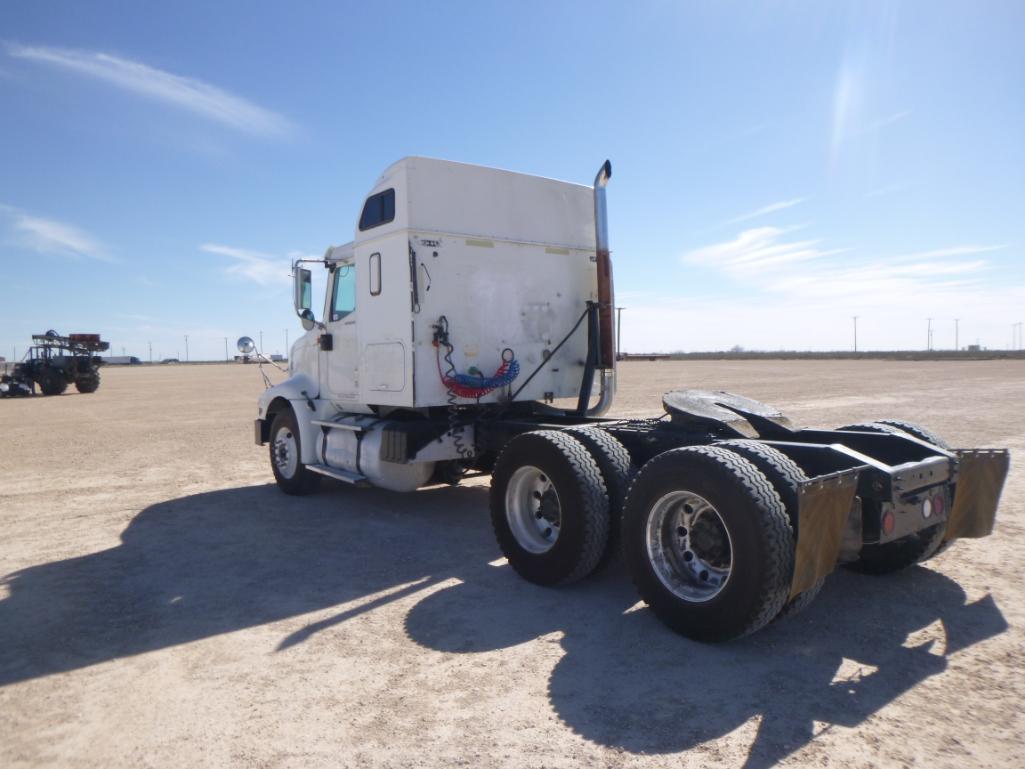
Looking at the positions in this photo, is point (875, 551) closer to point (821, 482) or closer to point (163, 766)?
point (821, 482)

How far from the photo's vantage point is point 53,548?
6.39 metres

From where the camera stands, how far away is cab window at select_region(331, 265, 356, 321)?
835cm

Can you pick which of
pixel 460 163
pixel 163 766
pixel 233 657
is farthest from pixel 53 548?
pixel 460 163

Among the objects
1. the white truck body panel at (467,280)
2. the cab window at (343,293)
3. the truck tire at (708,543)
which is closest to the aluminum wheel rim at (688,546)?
the truck tire at (708,543)

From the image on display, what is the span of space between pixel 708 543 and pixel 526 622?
127 centimetres

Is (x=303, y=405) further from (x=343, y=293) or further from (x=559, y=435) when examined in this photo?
(x=559, y=435)

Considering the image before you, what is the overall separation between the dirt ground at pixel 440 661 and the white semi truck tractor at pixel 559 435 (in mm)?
377

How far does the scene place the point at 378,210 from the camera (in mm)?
7141

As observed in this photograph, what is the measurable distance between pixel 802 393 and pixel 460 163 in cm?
2026

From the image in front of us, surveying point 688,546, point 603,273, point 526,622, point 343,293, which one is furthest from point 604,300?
point 526,622

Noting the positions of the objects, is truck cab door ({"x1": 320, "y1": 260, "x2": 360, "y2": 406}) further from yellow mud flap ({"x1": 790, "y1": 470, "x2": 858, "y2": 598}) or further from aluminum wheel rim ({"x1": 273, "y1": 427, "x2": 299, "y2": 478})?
yellow mud flap ({"x1": 790, "y1": 470, "x2": 858, "y2": 598})

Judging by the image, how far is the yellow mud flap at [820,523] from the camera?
369 cm

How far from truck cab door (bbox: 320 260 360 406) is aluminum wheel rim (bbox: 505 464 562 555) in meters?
3.05

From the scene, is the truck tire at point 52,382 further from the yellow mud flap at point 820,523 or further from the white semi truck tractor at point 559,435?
the yellow mud flap at point 820,523
